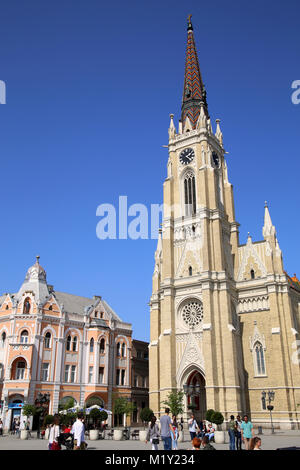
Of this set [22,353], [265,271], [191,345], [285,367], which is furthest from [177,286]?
[22,353]

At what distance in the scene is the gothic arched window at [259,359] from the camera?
1815 inches

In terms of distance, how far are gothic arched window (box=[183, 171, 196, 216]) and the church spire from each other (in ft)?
26.5

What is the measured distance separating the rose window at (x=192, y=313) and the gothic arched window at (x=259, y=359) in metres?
7.12

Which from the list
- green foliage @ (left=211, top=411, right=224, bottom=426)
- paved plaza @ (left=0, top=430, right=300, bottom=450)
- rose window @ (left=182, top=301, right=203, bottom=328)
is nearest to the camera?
paved plaza @ (left=0, top=430, right=300, bottom=450)

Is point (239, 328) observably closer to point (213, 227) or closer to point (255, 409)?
point (255, 409)

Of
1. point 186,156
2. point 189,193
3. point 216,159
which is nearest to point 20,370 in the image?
point 189,193

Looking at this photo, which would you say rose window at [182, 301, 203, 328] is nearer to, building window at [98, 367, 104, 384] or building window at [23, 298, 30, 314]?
building window at [98, 367, 104, 384]

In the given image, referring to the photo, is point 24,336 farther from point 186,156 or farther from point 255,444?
point 255,444

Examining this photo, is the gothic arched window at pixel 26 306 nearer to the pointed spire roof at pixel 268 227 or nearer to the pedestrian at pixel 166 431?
the pointed spire roof at pixel 268 227

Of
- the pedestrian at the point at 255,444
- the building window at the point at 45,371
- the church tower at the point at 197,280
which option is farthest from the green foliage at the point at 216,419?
the pedestrian at the point at 255,444

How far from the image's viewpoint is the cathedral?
43.4 metres

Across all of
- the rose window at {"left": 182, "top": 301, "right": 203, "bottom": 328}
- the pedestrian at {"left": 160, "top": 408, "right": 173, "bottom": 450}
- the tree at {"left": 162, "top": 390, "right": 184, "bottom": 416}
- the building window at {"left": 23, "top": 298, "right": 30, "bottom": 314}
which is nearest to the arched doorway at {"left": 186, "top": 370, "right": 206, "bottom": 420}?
the tree at {"left": 162, "top": 390, "right": 184, "bottom": 416}

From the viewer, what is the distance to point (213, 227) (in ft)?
165
